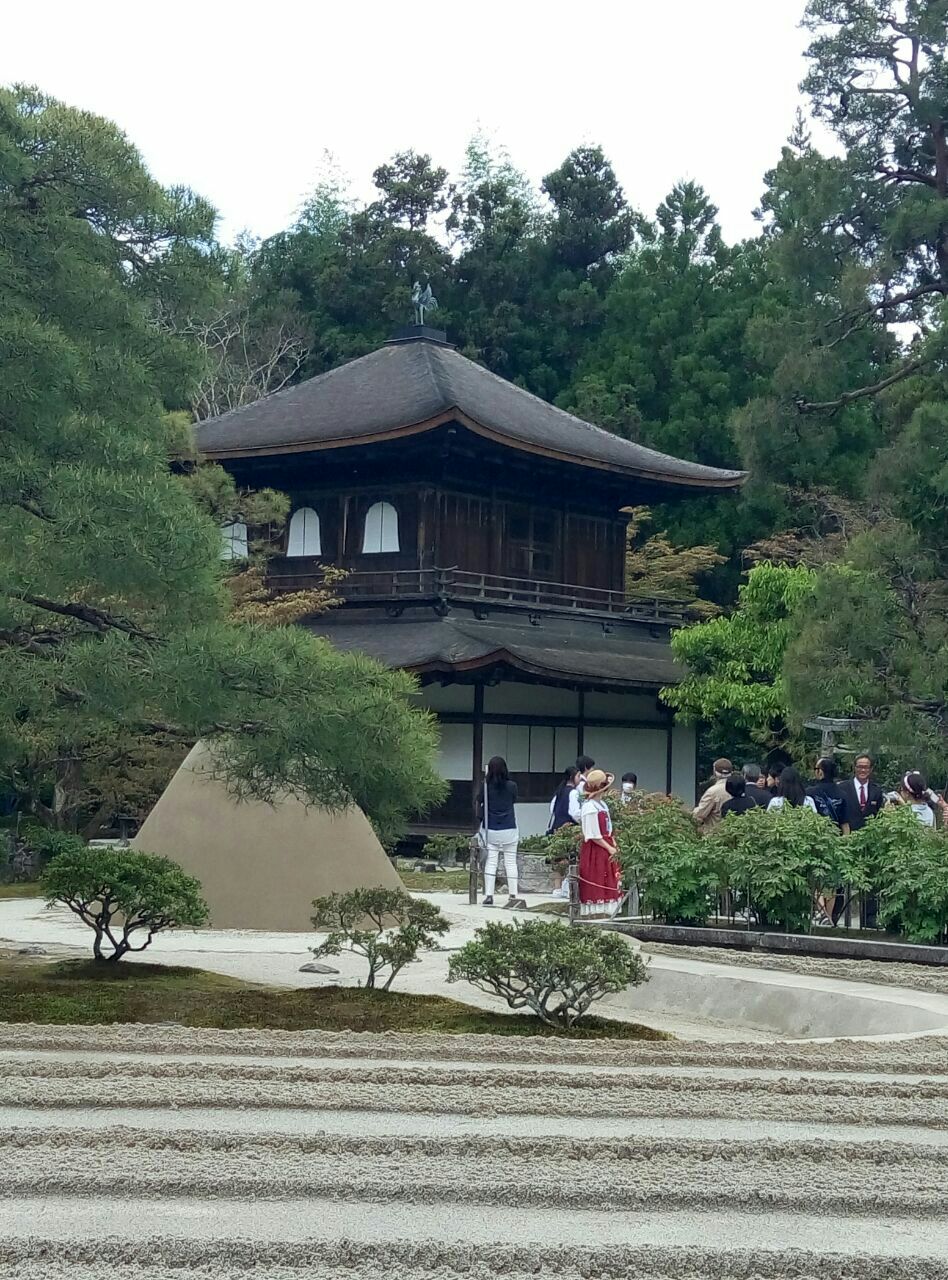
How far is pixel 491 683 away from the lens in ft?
84.2

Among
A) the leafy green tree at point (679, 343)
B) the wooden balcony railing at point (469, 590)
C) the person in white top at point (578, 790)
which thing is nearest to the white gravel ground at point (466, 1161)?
the person in white top at point (578, 790)

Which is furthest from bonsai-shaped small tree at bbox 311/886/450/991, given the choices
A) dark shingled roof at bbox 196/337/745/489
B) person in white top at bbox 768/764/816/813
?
dark shingled roof at bbox 196/337/745/489

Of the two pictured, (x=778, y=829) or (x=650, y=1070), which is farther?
(x=778, y=829)

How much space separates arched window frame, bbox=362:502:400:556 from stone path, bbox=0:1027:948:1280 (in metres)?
20.6

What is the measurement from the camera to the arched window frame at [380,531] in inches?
1109

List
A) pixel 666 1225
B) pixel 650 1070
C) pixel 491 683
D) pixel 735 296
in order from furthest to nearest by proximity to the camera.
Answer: pixel 735 296, pixel 491 683, pixel 650 1070, pixel 666 1225

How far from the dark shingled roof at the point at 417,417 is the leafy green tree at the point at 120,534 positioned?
52.1 feet

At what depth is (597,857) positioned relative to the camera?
1422cm

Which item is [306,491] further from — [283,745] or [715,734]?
[283,745]

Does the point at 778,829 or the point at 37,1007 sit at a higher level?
the point at 778,829

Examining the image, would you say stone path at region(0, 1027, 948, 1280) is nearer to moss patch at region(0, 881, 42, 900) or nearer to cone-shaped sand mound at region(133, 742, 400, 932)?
cone-shaped sand mound at region(133, 742, 400, 932)

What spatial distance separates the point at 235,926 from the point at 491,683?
12539mm

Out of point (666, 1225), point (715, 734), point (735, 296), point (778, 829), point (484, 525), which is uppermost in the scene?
point (735, 296)

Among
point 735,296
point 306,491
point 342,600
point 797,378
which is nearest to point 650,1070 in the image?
point 797,378
